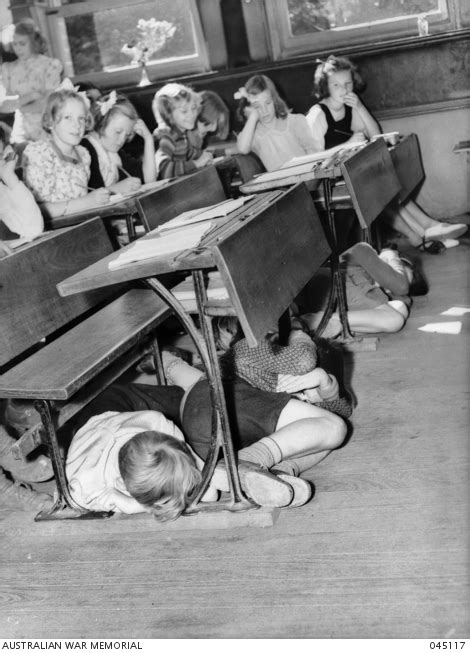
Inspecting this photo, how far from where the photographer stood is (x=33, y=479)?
8.55ft

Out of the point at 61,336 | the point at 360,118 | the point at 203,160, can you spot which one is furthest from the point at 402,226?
the point at 61,336

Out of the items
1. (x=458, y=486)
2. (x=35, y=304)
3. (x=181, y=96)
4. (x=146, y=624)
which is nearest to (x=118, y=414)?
(x=35, y=304)

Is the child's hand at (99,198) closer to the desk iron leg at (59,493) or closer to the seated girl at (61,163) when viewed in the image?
the seated girl at (61,163)

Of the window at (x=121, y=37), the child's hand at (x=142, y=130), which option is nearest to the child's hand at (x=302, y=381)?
the child's hand at (x=142, y=130)

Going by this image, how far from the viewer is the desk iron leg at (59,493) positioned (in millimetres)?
2213

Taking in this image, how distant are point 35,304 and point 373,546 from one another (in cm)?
137

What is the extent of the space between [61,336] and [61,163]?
7.12ft

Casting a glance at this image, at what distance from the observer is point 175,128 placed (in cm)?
559

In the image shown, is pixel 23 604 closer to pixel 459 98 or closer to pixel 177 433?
pixel 177 433

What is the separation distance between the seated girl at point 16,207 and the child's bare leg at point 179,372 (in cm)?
116

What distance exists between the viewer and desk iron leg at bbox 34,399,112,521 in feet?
7.26

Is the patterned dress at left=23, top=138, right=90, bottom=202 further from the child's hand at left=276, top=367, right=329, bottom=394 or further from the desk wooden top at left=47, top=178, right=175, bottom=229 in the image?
the child's hand at left=276, top=367, right=329, bottom=394

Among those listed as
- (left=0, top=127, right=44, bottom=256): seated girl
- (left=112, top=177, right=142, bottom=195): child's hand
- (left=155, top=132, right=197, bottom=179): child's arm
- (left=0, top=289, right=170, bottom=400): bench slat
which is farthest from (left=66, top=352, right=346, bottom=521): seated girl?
(left=155, top=132, right=197, bottom=179): child's arm

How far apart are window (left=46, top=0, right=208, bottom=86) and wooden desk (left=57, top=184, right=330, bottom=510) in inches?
171
